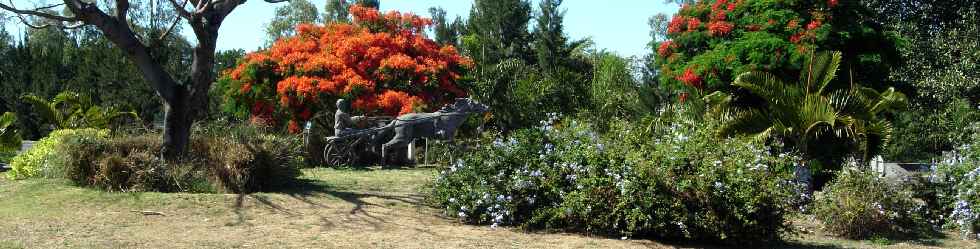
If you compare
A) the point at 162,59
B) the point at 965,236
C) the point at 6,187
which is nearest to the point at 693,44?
the point at 965,236

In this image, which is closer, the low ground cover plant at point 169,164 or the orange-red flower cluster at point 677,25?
the low ground cover plant at point 169,164

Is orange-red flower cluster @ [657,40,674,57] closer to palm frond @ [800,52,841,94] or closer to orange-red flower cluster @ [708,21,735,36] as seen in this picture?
orange-red flower cluster @ [708,21,735,36]

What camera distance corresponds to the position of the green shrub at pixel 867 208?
359 inches

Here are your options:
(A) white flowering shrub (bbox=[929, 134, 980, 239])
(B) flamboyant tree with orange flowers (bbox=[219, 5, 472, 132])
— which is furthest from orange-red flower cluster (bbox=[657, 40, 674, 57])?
(A) white flowering shrub (bbox=[929, 134, 980, 239])

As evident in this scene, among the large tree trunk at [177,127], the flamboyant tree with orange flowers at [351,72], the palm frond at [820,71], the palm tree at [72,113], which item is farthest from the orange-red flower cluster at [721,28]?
the palm tree at [72,113]

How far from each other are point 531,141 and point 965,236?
4736 millimetres

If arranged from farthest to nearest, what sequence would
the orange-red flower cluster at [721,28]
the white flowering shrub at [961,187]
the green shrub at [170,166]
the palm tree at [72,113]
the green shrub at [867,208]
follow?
the palm tree at [72,113] < the orange-red flower cluster at [721,28] < the green shrub at [170,166] < the white flowering shrub at [961,187] < the green shrub at [867,208]

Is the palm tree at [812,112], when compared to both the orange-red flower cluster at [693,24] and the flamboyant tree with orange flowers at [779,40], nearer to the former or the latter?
the flamboyant tree with orange flowers at [779,40]

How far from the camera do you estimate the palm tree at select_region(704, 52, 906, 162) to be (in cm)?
1248

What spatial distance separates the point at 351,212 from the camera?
9.32 metres

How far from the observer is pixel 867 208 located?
9078mm

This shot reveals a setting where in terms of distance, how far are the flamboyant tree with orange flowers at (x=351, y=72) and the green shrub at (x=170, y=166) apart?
22.8 feet

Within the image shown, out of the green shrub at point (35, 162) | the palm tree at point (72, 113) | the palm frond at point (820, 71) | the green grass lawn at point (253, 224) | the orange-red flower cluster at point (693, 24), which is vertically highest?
the orange-red flower cluster at point (693, 24)

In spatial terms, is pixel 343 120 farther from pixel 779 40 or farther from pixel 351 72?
pixel 779 40
